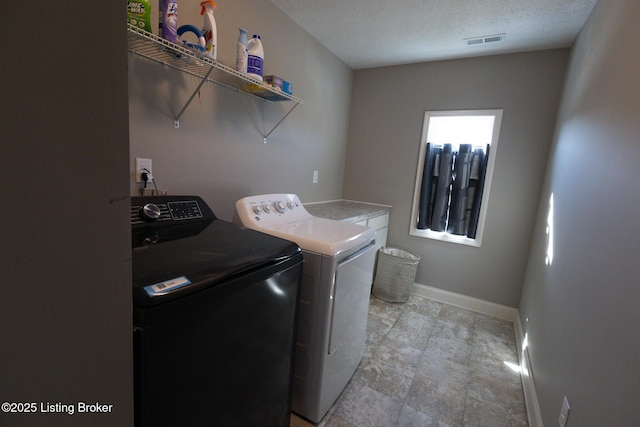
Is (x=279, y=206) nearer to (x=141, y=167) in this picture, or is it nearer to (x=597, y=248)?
(x=141, y=167)

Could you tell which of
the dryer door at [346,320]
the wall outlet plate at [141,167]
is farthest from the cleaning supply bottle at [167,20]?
the dryer door at [346,320]

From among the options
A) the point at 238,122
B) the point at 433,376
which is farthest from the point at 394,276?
the point at 238,122

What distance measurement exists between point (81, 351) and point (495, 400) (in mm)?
2113

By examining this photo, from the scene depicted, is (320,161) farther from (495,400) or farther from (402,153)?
(495,400)

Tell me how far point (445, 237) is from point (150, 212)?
2.68 metres

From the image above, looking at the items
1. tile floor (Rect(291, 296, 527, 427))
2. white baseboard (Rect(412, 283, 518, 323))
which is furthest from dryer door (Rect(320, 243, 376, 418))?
white baseboard (Rect(412, 283, 518, 323))

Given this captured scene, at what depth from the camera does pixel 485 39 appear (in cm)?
218

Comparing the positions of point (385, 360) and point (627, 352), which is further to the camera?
point (385, 360)

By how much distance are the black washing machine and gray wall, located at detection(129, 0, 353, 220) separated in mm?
363

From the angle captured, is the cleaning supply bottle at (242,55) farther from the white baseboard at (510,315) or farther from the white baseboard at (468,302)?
the white baseboard at (468,302)

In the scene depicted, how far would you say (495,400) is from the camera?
164 centimetres

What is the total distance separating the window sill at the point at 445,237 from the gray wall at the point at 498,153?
0.17ft

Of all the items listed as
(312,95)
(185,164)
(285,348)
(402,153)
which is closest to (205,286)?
(285,348)

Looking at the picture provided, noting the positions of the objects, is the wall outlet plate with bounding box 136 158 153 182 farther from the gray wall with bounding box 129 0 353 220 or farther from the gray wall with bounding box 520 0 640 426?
the gray wall with bounding box 520 0 640 426
